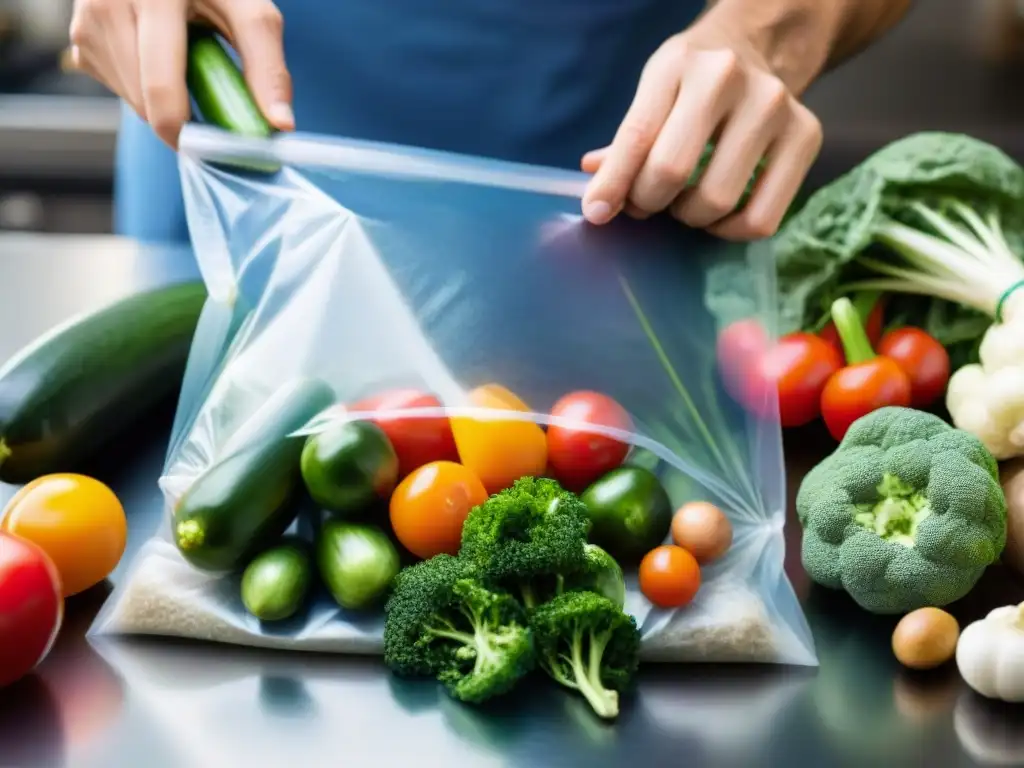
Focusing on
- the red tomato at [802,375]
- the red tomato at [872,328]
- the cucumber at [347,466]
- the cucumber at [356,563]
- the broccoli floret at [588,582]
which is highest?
the cucumber at [347,466]

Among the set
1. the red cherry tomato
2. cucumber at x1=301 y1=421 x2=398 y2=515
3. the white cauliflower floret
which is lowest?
the red cherry tomato

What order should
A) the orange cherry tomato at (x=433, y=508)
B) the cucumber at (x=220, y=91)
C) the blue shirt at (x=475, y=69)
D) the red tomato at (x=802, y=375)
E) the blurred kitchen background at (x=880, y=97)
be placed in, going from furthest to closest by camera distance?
1. the blurred kitchen background at (x=880, y=97)
2. the blue shirt at (x=475, y=69)
3. the red tomato at (x=802, y=375)
4. the cucumber at (x=220, y=91)
5. the orange cherry tomato at (x=433, y=508)

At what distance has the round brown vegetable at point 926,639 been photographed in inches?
28.3

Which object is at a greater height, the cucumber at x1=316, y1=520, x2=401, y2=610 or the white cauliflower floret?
the cucumber at x1=316, y1=520, x2=401, y2=610

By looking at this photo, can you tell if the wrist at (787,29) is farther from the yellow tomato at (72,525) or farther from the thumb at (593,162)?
the yellow tomato at (72,525)

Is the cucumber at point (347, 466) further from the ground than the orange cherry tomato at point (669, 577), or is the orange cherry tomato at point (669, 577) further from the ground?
the cucumber at point (347, 466)

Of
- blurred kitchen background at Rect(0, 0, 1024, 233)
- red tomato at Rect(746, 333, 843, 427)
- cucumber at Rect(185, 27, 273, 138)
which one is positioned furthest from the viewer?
blurred kitchen background at Rect(0, 0, 1024, 233)

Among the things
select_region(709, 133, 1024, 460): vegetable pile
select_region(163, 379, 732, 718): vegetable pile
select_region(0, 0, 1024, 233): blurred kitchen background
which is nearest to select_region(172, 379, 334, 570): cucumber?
select_region(163, 379, 732, 718): vegetable pile

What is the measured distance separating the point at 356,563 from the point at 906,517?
36cm

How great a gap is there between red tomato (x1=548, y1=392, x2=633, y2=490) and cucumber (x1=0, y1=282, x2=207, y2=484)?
14.5 inches

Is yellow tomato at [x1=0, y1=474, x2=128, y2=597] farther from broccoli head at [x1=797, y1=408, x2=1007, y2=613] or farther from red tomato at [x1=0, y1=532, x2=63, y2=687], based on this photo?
broccoli head at [x1=797, y1=408, x2=1007, y2=613]

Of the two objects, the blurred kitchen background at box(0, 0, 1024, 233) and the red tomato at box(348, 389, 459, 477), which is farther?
the blurred kitchen background at box(0, 0, 1024, 233)

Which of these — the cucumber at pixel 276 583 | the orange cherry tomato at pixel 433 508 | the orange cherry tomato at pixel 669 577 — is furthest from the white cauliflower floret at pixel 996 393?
the cucumber at pixel 276 583

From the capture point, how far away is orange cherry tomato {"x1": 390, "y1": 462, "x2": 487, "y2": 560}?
751 mm
